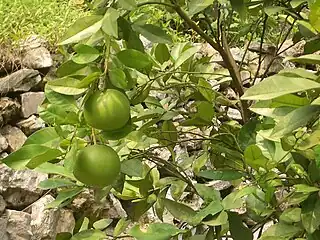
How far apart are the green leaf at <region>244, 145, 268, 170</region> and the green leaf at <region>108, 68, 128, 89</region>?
0.20 metres

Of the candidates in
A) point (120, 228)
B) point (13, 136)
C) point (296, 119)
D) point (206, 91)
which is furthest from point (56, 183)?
point (13, 136)

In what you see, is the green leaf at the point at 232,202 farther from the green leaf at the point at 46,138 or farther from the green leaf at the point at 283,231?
the green leaf at the point at 46,138

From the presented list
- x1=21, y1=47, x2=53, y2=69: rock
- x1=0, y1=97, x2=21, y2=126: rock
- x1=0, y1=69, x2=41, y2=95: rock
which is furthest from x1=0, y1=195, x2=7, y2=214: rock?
x1=21, y1=47, x2=53, y2=69: rock

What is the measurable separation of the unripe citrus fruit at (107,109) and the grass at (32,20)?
5.61 feet

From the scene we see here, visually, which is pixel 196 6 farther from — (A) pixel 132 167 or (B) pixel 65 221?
(B) pixel 65 221

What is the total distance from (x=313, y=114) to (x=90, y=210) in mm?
1696

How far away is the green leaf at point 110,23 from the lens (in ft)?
1.72

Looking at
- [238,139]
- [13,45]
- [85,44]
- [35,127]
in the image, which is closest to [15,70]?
[13,45]

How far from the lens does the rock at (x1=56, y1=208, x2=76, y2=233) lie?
2025 mm

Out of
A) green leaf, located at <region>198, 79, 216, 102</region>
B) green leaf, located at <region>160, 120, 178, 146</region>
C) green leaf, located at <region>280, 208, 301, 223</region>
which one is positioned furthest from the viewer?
green leaf, located at <region>160, 120, 178, 146</region>

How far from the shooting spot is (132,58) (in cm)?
58

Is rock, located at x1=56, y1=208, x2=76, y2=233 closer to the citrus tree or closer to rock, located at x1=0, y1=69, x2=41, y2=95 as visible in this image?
rock, located at x1=0, y1=69, x2=41, y2=95

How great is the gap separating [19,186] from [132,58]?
60.6 inches

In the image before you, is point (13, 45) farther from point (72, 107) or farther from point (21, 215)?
point (72, 107)
